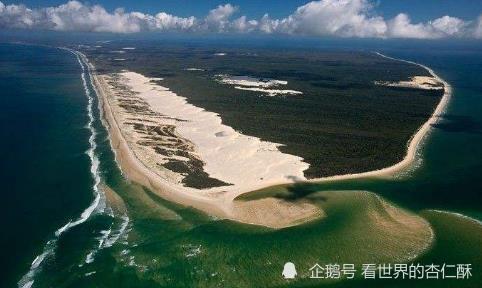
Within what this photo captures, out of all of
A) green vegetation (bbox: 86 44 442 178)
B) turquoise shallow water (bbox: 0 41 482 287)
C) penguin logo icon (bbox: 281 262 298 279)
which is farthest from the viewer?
green vegetation (bbox: 86 44 442 178)

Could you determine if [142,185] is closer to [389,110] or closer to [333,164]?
[333,164]

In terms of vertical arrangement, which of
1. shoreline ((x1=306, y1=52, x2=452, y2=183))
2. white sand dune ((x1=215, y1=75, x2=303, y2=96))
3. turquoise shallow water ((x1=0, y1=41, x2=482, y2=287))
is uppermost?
white sand dune ((x1=215, y1=75, x2=303, y2=96))

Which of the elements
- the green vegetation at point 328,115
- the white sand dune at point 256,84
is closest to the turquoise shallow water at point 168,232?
the green vegetation at point 328,115

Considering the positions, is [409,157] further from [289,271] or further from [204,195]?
[289,271]

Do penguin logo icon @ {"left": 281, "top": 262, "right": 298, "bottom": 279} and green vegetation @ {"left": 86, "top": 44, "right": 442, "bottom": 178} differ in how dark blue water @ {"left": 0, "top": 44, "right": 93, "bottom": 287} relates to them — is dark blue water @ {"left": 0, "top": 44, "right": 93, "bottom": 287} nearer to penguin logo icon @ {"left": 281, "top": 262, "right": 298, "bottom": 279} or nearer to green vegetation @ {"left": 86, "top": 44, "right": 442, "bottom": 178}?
penguin logo icon @ {"left": 281, "top": 262, "right": 298, "bottom": 279}

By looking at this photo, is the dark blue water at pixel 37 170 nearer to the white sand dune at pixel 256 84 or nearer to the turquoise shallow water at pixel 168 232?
the turquoise shallow water at pixel 168 232

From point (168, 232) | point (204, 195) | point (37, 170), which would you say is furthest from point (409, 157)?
point (37, 170)

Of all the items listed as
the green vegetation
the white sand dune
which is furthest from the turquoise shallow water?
the white sand dune

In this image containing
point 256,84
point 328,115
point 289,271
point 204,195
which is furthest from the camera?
point 256,84
